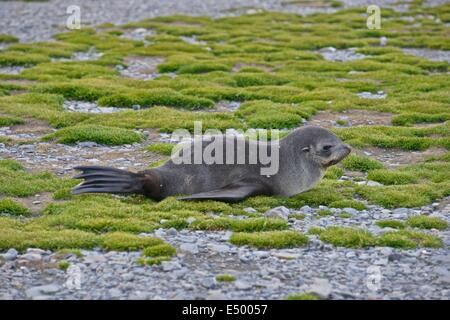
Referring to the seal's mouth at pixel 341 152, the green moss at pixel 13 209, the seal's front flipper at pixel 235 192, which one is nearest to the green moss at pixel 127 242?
the seal's front flipper at pixel 235 192

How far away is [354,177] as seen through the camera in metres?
15.4

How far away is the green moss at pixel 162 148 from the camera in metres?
16.5

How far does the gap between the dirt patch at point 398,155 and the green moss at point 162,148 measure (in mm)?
4180

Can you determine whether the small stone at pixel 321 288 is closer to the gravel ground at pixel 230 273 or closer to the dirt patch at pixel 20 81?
the gravel ground at pixel 230 273

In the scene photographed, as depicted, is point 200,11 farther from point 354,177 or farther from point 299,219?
point 299,219

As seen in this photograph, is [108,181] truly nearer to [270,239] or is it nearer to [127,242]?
[127,242]

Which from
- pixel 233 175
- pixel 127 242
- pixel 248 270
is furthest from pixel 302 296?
pixel 233 175

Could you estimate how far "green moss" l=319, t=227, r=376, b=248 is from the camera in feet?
36.3

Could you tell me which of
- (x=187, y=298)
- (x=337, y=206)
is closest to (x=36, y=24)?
(x=337, y=206)

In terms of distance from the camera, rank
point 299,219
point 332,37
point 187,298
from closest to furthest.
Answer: point 187,298 < point 299,219 < point 332,37

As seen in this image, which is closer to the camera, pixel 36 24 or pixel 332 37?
pixel 332 37

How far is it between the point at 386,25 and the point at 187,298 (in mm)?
34525

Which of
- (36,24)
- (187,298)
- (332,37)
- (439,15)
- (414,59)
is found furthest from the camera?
(439,15)

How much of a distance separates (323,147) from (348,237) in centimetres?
292
